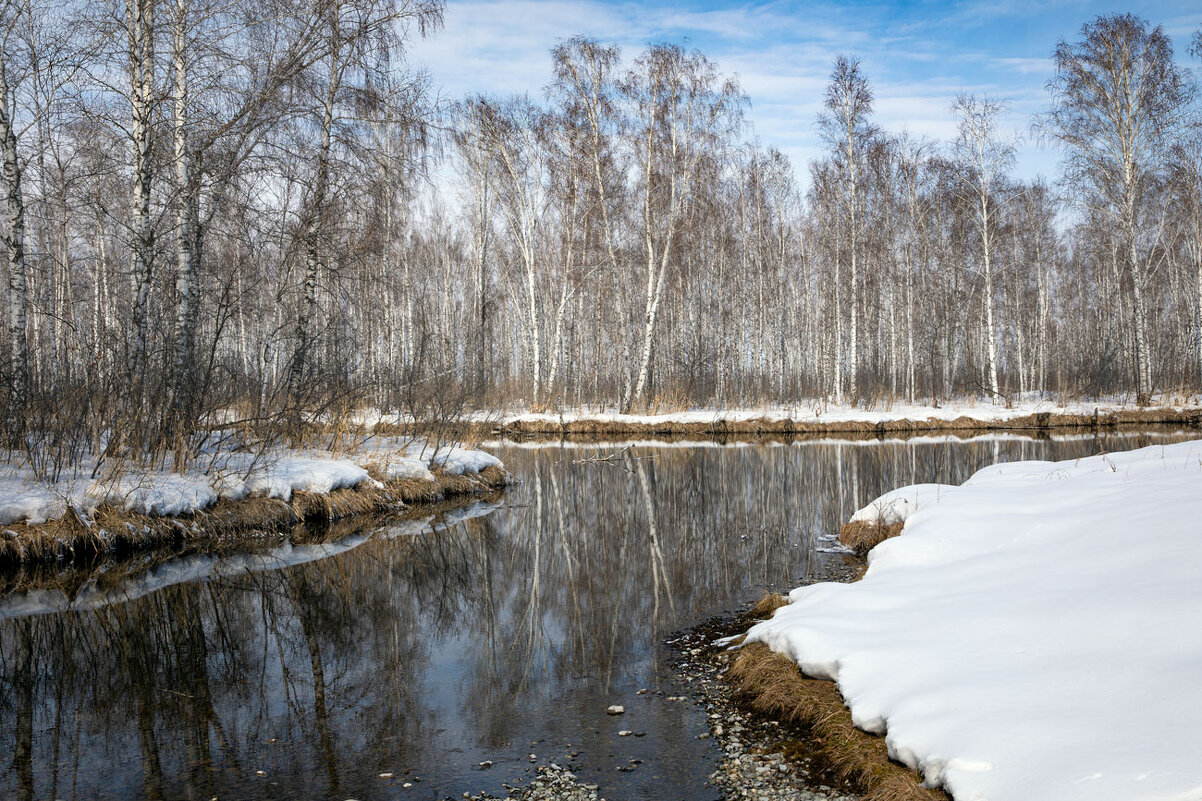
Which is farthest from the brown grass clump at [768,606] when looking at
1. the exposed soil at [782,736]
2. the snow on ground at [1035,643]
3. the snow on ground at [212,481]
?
the snow on ground at [212,481]

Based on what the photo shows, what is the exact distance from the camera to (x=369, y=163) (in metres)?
12.5

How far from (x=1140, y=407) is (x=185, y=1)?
90.5ft

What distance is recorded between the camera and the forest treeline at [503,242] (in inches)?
403

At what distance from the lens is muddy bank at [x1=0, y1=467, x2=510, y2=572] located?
26.6ft

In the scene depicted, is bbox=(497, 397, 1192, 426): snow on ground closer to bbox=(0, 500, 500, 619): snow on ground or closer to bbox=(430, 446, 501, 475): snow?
bbox=(430, 446, 501, 475): snow

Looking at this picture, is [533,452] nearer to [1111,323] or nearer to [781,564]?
[781,564]

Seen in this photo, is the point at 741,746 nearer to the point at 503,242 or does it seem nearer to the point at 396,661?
the point at 396,661

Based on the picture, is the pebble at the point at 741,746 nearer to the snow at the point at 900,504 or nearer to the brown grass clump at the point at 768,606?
the brown grass clump at the point at 768,606

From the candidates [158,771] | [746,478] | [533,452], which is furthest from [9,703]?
[533,452]

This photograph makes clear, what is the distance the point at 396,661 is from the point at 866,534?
17.7 ft

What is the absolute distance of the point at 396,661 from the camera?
18.2 ft

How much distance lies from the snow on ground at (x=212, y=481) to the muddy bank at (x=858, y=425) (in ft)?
36.2

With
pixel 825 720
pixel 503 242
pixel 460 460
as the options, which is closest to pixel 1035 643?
pixel 825 720

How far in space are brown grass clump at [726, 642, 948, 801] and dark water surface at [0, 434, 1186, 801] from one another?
0.49 meters
